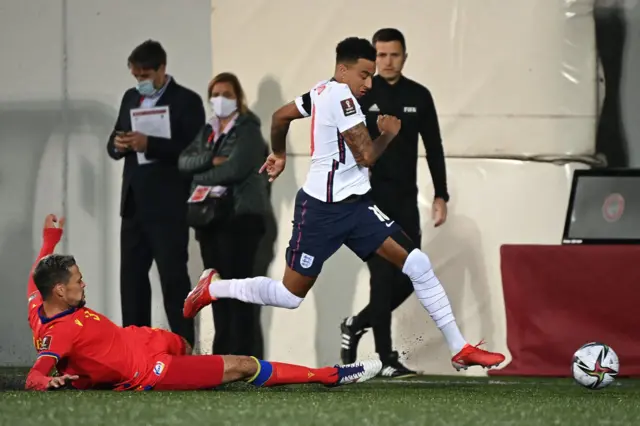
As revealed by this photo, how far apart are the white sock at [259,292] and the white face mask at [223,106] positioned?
2128mm

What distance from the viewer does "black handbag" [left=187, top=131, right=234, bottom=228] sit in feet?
25.5

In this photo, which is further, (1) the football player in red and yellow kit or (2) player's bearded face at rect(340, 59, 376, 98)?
(2) player's bearded face at rect(340, 59, 376, 98)

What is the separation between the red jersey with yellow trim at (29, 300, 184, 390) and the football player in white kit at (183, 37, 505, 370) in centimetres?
84

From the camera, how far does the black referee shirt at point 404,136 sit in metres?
7.60

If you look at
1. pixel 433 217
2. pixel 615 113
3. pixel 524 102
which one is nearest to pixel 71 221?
pixel 433 217

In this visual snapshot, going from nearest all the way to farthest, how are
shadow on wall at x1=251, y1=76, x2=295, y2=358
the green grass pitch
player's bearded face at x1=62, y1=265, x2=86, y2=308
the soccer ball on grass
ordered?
the green grass pitch < player's bearded face at x1=62, y1=265, x2=86, y2=308 < the soccer ball on grass < shadow on wall at x1=251, y1=76, x2=295, y2=358

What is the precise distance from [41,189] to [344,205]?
3.32m

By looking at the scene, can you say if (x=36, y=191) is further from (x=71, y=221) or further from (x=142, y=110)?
(x=142, y=110)

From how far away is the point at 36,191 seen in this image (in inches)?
329

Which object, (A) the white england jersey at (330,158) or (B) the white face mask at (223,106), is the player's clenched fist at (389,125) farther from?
(B) the white face mask at (223,106)

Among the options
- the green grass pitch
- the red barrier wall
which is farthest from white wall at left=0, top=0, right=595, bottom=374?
the green grass pitch

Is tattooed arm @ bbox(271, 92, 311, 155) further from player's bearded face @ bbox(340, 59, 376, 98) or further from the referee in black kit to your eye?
the referee in black kit

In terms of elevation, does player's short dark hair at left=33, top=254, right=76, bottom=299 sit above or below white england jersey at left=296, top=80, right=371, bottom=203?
below

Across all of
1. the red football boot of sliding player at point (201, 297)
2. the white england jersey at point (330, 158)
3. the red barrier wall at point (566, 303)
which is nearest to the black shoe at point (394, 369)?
the red barrier wall at point (566, 303)
